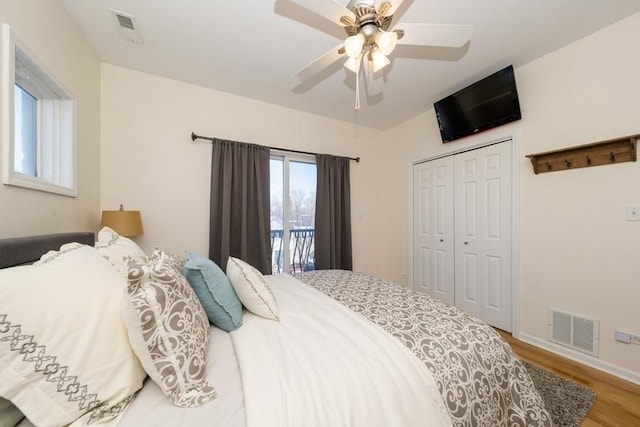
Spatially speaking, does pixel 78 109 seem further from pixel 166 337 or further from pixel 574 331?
pixel 574 331

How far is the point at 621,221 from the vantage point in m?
1.83

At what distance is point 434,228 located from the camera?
321cm

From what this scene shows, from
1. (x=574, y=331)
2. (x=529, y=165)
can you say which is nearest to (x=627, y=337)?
(x=574, y=331)

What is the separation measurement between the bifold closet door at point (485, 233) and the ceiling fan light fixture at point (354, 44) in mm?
2009

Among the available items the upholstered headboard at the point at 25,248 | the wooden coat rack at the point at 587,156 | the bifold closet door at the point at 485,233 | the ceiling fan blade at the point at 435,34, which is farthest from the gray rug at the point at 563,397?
the upholstered headboard at the point at 25,248

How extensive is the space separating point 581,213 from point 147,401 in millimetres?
2977

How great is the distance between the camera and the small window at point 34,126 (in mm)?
1165

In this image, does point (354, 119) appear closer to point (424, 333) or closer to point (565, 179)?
point (565, 179)

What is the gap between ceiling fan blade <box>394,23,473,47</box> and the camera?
4.44ft

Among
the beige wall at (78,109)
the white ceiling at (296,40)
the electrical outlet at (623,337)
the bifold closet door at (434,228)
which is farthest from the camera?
the bifold closet door at (434,228)

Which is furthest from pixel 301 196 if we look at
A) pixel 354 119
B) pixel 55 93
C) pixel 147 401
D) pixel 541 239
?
pixel 147 401

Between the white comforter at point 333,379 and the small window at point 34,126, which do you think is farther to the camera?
the small window at point 34,126

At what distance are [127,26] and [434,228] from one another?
11.8ft

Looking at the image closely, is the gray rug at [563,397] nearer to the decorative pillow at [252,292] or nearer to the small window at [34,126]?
the decorative pillow at [252,292]
